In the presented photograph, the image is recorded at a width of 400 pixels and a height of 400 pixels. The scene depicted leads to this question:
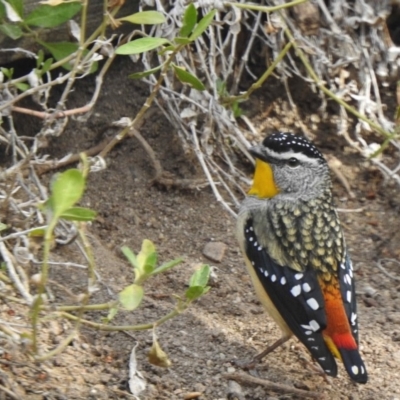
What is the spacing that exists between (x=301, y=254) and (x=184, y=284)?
2.14 ft

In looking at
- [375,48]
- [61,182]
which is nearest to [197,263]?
[375,48]

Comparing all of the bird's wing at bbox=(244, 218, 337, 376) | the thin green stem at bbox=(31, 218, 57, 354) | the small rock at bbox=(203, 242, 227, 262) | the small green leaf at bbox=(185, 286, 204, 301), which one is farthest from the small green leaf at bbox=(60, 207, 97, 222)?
the small rock at bbox=(203, 242, 227, 262)

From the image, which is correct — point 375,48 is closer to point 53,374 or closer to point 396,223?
point 396,223

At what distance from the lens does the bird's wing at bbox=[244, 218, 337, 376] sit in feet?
12.2

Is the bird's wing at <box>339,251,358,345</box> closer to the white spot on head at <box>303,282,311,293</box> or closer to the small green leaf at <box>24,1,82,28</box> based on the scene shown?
the white spot on head at <box>303,282,311,293</box>

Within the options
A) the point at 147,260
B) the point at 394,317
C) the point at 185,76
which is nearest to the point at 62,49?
the point at 185,76

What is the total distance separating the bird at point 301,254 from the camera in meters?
3.76

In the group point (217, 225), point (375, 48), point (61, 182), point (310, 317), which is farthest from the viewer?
point (375, 48)

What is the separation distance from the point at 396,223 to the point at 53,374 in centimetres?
226

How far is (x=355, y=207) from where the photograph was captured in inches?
203

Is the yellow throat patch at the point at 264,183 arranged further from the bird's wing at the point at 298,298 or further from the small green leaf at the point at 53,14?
the small green leaf at the point at 53,14

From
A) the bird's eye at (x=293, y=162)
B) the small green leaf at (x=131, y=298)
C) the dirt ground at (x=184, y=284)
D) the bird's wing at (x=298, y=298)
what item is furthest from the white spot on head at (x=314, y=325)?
the small green leaf at (x=131, y=298)

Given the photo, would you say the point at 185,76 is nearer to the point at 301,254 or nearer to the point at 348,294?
the point at 301,254

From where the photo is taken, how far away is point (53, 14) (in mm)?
3701
